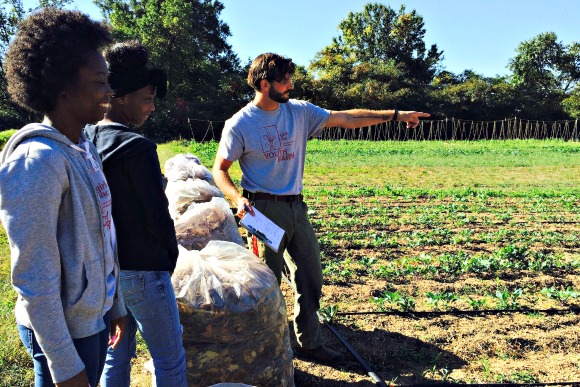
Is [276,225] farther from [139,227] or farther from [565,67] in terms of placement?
[565,67]

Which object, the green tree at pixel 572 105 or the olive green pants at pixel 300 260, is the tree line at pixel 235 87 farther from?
the olive green pants at pixel 300 260

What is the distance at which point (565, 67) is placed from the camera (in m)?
47.3

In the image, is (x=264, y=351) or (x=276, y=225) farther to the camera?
(x=276, y=225)

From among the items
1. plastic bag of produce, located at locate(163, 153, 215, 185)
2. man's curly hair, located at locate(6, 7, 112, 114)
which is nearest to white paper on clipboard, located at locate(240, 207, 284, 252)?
man's curly hair, located at locate(6, 7, 112, 114)

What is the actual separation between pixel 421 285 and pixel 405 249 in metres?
1.39

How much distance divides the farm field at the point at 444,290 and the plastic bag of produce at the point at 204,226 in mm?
789

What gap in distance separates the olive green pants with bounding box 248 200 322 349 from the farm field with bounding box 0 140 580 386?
24 cm

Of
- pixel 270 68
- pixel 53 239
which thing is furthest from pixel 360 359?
pixel 53 239

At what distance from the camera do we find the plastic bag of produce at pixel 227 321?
8.07ft

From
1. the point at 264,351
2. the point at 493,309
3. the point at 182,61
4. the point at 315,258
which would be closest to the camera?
the point at 264,351

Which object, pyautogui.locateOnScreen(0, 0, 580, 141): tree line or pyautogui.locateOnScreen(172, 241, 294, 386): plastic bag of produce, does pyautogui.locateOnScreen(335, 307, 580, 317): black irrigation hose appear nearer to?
pyautogui.locateOnScreen(172, 241, 294, 386): plastic bag of produce

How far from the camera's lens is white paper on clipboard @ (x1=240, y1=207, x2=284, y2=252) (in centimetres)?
286

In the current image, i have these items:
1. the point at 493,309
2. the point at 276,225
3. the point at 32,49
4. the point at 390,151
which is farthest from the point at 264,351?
the point at 390,151

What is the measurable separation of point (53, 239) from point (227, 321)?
130 centimetres
